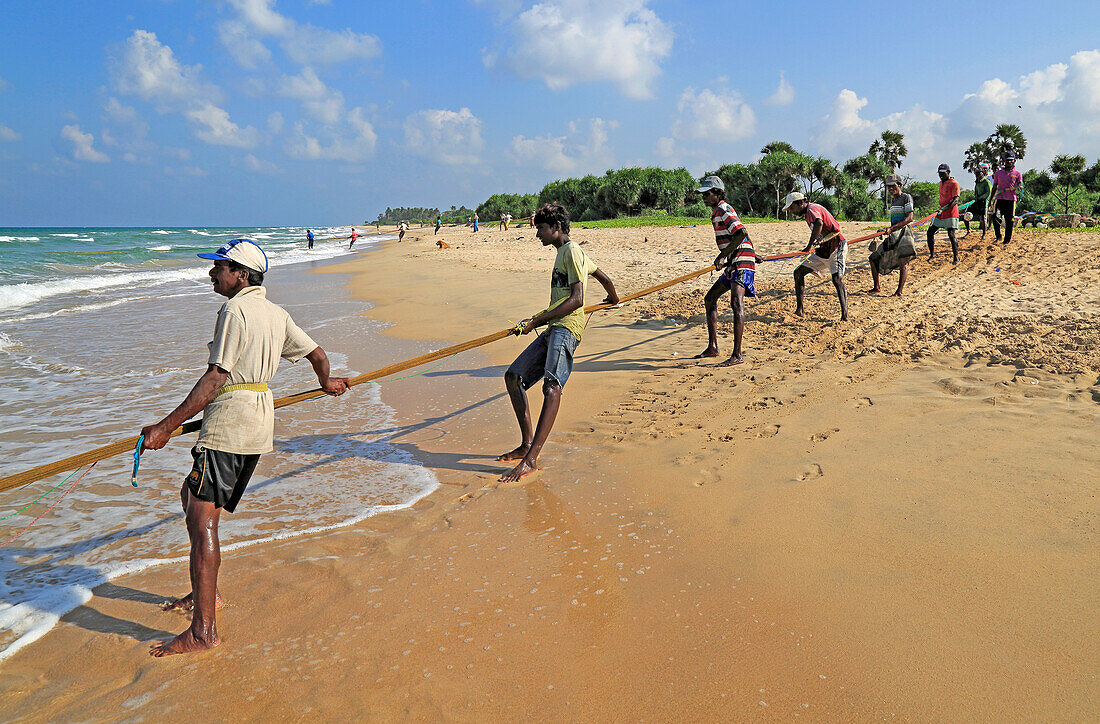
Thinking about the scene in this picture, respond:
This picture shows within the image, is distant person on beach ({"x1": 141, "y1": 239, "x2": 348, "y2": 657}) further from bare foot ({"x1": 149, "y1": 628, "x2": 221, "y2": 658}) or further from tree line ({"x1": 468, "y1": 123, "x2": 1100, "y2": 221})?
tree line ({"x1": 468, "y1": 123, "x2": 1100, "y2": 221})

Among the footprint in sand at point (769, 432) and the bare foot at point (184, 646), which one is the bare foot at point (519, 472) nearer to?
the footprint in sand at point (769, 432)

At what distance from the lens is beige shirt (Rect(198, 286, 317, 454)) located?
→ 2.64 metres

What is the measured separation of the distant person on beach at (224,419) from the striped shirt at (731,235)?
5093 millimetres

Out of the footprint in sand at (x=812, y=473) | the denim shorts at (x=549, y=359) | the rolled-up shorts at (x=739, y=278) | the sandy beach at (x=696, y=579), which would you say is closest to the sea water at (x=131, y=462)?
the sandy beach at (x=696, y=579)

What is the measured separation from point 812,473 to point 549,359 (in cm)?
183

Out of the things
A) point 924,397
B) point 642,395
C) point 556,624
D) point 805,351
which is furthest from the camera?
point 805,351

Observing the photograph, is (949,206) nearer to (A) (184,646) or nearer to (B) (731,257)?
(B) (731,257)

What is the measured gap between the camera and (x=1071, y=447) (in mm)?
3822

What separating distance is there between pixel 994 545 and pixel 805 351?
157 inches

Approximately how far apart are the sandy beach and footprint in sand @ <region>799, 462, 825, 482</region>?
0.05 m

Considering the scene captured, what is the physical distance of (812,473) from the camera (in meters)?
3.92

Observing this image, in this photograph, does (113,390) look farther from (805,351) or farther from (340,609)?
(805,351)

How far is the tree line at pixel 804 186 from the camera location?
40.3 m

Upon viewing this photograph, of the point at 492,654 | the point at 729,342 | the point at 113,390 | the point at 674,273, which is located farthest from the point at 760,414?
the point at 674,273
